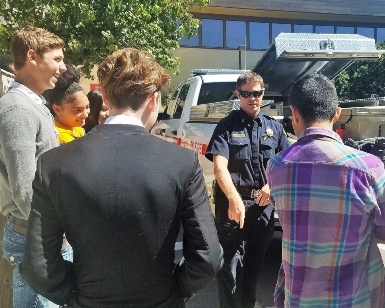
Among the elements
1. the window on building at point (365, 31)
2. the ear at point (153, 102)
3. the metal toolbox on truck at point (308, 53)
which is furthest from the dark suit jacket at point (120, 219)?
the window on building at point (365, 31)

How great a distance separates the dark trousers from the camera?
3227 mm

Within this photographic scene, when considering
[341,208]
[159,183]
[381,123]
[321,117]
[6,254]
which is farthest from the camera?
[381,123]

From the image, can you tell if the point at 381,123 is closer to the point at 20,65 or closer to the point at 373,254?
the point at 373,254

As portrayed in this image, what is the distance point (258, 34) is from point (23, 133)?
73.1 ft

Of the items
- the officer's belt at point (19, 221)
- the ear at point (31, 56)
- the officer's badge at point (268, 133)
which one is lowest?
the officer's belt at point (19, 221)

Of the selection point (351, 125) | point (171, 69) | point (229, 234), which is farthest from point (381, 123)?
point (171, 69)

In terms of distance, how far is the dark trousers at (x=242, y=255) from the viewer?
3227 millimetres

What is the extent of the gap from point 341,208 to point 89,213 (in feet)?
3.32

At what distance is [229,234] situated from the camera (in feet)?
10.7

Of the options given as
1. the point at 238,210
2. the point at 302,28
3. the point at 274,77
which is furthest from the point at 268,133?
the point at 302,28

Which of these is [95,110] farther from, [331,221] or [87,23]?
[87,23]

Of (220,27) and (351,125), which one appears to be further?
(220,27)

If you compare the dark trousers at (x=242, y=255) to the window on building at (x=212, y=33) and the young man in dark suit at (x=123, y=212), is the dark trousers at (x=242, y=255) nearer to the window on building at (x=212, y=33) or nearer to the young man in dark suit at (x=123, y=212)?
the young man in dark suit at (x=123, y=212)

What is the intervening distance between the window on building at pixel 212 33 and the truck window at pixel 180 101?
1467cm
